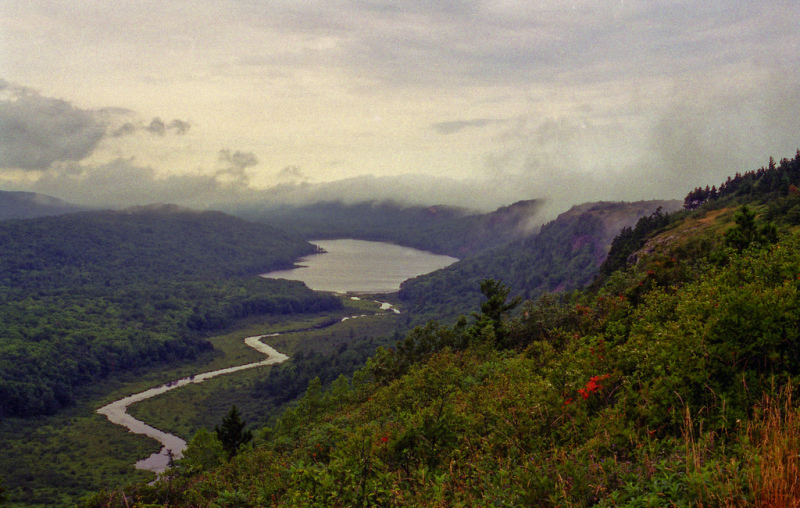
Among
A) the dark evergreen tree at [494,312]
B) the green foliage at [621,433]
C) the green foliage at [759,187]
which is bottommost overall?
the dark evergreen tree at [494,312]

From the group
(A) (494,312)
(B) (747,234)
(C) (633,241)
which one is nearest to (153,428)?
(A) (494,312)

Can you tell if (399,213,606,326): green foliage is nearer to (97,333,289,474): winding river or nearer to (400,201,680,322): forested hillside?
(400,201,680,322): forested hillside

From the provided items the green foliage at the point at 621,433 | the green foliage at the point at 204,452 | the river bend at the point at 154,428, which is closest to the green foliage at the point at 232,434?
the green foliage at the point at 204,452

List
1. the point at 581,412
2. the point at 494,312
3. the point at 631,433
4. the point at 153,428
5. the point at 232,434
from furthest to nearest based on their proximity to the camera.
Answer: the point at 153,428 → the point at 232,434 → the point at 494,312 → the point at 581,412 → the point at 631,433

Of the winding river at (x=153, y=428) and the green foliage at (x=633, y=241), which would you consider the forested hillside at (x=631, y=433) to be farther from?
the winding river at (x=153, y=428)

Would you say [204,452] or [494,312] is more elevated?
[494,312]

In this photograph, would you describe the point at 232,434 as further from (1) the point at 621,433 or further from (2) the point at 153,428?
(1) the point at 621,433

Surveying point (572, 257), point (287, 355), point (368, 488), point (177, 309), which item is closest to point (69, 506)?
point (368, 488)

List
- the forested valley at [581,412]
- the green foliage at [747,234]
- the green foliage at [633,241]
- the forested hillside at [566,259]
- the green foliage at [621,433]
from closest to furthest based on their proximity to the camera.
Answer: the green foliage at [621,433] < the forested valley at [581,412] < the green foliage at [747,234] < the green foliage at [633,241] < the forested hillside at [566,259]

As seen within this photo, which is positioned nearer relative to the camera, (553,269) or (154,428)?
(154,428)

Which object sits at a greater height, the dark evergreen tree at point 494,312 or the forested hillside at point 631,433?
the forested hillside at point 631,433

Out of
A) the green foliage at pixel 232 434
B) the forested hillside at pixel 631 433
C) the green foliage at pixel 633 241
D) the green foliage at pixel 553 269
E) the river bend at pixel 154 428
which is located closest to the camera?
the forested hillside at pixel 631 433

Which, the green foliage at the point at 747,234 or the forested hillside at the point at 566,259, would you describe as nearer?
the green foliage at the point at 747,234
